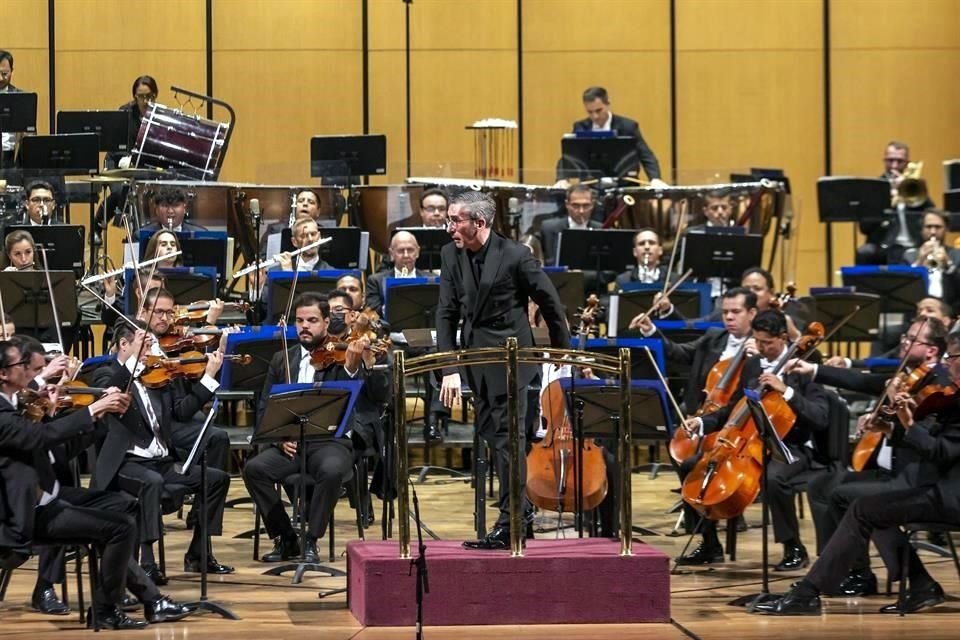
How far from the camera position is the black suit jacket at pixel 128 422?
654 cm

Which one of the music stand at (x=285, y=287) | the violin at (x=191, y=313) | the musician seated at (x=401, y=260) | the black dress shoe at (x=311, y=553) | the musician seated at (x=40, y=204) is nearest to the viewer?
the black dress shoe at (x=311, y=553)

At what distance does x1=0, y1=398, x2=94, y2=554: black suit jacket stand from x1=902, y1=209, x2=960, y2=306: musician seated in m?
5.71

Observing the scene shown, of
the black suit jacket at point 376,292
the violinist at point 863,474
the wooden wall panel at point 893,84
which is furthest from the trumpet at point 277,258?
the wooden wall panel at point 893,84

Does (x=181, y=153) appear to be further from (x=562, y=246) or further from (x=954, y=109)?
(x=954, y=109)

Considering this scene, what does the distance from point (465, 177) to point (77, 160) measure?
247 centimetres

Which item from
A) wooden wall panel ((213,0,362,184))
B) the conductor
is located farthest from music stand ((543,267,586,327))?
wooden wall panel ((213,0,362,184))

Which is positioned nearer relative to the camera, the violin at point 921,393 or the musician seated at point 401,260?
the violin at point 921,393

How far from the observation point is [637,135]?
36.8ft

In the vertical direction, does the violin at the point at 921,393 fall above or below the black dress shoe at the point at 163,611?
above

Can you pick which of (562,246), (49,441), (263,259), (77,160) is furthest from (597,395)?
(77,160)

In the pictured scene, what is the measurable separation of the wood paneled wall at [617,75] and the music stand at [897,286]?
3.79 metres

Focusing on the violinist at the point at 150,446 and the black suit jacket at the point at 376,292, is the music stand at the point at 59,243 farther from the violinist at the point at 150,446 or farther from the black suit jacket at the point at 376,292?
the violinist at the point at 150,446

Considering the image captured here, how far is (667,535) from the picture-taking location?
7633mm

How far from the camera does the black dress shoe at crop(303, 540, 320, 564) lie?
6.83m
